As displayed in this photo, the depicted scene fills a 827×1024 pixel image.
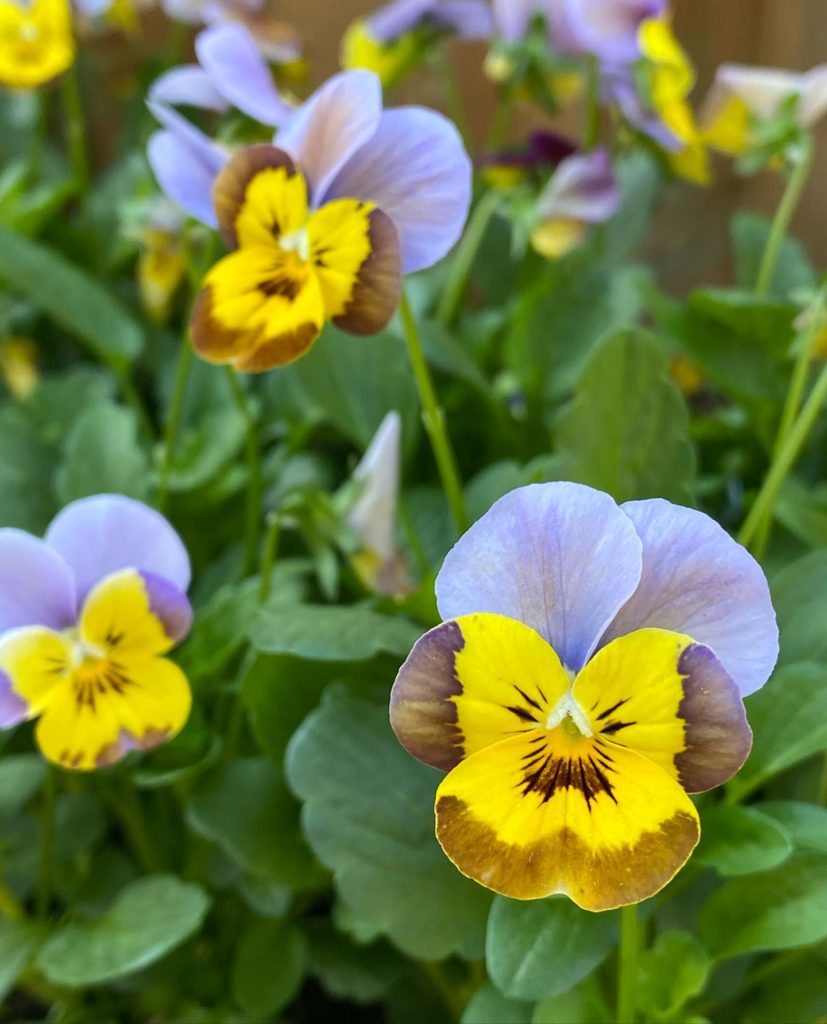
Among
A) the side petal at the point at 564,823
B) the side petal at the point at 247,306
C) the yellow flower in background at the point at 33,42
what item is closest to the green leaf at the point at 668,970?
the side petal at the point at 564,823

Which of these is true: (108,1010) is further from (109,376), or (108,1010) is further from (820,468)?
(820,468)

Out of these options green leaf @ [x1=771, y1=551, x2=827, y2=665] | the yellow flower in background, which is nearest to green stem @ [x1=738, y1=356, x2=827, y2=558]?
green leaf @ [x1=771, y1=551, x2=827, y2=665]

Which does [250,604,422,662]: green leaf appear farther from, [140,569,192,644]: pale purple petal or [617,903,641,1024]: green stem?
[617,903,641,1024]: green stem

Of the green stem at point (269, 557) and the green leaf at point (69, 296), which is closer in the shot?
the green stem at point (269, 557)

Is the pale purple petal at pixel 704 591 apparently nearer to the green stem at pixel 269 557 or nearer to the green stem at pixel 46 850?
the green stem at pixel 269 557

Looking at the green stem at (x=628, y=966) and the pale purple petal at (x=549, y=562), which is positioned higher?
the pale purple petal at (x=549, y=562)

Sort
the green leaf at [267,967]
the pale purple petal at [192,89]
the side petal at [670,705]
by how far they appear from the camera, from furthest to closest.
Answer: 1. the pale purple petal at [192,89]
2. the green leaf at [267,967]
3. the side petal at [670,705]
